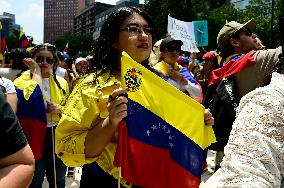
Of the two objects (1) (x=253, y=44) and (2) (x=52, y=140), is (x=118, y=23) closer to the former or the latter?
(1) (x=253, y=44)

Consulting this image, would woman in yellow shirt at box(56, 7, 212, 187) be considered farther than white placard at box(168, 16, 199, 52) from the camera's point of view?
No

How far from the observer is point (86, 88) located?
7.45ft

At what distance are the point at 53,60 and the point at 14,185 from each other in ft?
11.5

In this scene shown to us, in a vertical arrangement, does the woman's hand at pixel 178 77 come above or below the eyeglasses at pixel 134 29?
below

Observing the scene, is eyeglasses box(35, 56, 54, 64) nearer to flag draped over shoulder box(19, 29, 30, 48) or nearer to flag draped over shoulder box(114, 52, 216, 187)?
flag draped over shoulder box(114, 52, 216, 187)

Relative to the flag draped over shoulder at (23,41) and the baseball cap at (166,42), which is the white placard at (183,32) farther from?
the flag draped over shoulder at (23,41)

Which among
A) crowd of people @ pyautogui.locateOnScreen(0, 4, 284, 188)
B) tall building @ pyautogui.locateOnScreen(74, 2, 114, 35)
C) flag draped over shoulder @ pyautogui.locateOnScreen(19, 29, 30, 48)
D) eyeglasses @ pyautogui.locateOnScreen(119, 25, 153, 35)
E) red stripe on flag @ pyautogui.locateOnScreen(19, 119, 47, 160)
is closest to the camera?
crowd of people @ pyautogui.locateOnScreen(0, 4, 284, 188)

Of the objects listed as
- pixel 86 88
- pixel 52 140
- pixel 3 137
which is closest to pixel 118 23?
pixel 86 88

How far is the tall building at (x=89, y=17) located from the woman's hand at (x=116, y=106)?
126654mm

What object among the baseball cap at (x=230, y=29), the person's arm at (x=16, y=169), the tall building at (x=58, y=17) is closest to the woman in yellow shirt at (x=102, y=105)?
the person's arm at (x=16, y=169)

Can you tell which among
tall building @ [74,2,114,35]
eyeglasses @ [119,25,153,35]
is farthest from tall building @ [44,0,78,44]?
eyeglasses @ [119,25,153,35]

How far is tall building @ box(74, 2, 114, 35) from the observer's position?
430ft

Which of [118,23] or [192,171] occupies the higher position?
[118,23]

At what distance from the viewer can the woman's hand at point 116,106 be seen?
2104 mm
